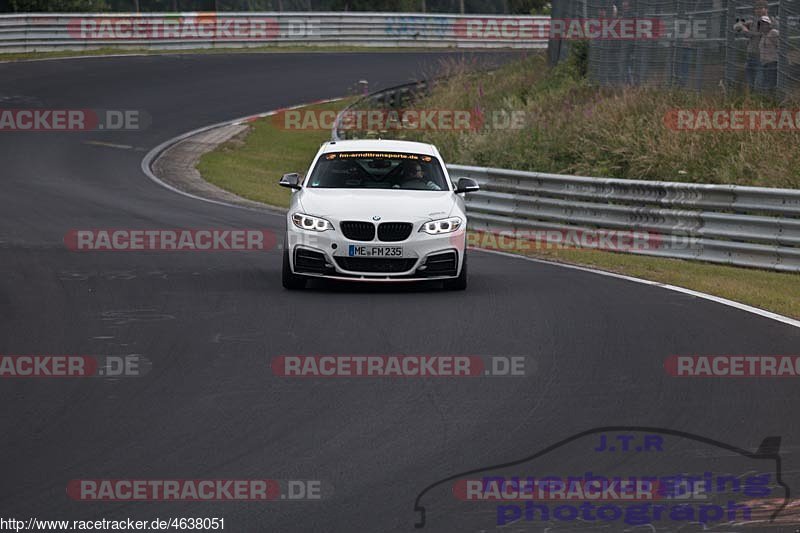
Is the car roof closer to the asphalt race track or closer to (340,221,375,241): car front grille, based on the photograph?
the asphalt race track

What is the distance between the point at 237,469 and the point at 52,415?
1773mm

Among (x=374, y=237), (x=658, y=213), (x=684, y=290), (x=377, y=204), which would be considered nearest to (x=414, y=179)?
(x=377, y=204)

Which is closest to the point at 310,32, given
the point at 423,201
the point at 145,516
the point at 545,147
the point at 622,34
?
the point at 622,34

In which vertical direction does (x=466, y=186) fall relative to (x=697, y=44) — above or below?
below

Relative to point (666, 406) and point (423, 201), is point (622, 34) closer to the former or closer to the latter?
point (423, 201)

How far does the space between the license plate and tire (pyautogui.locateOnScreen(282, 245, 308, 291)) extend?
24.4 inches

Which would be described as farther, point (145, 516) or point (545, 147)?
point (545, 147)

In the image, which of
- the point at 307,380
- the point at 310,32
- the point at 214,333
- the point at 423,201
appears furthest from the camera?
the point at 310,32

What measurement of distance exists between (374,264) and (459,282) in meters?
0.98

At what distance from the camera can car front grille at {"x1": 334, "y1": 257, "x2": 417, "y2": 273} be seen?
1343 centimetres

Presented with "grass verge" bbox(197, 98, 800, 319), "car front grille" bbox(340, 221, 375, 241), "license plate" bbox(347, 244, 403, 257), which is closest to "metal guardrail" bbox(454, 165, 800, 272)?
"grass verge" bbox(197, 98, 800, 319)

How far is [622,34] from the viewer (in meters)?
28.7

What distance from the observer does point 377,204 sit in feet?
45.0

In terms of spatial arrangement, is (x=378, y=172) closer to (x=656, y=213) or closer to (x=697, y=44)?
(x=656, y=213)
